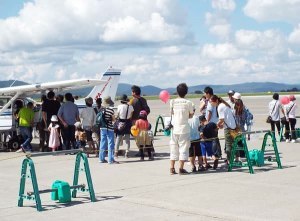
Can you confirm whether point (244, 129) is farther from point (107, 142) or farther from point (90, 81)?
point (90, 81)

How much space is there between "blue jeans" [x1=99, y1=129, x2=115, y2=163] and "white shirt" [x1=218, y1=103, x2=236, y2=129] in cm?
310

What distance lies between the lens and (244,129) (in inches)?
504

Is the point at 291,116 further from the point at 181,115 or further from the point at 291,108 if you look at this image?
the point at 181,115

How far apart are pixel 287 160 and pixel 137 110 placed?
4.10 metres

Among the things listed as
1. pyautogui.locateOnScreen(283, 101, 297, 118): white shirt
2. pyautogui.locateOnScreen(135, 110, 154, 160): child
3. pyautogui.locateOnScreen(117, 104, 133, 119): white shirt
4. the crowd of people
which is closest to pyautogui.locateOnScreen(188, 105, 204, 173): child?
the crowd of people

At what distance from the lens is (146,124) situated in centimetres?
1312

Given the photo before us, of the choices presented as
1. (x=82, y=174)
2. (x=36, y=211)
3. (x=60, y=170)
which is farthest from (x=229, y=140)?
(x=36, y=211)

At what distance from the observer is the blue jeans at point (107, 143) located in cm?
1266

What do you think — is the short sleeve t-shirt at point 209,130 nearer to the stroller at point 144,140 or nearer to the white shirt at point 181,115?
the white shirt at point 181,115

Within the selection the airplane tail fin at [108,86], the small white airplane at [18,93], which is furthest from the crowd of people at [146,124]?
the airplane tail fin at [108,86]

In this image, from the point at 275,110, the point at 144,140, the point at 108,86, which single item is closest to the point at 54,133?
the point at 144,140

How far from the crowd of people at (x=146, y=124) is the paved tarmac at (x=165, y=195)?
1.72 ft

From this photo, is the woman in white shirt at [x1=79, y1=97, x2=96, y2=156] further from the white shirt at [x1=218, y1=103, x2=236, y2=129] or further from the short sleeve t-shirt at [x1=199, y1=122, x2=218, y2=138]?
the white shirt at [x1=218, y1=103, x2=236, y2=129]

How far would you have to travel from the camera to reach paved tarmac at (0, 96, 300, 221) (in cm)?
710
